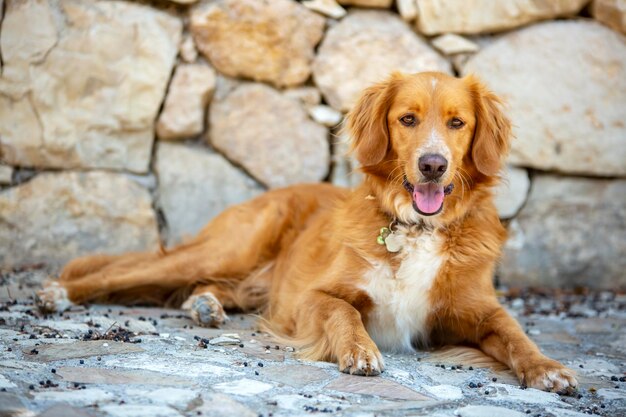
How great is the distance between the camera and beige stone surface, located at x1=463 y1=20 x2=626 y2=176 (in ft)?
18.8

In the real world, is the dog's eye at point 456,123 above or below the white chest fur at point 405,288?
above

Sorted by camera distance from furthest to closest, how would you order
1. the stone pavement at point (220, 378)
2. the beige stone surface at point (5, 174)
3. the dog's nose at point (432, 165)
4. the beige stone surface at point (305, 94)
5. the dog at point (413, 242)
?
the beige stone surface at point (305, 94) → the beige stone surface at point (5, 174) → the dog at point (413, 242) → the dog's nose at point (432, 165) → the stone pavement at point (220, 378)

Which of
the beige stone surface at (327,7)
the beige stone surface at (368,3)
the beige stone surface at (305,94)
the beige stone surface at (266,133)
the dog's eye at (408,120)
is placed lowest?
the beige stone surface at (266,133)

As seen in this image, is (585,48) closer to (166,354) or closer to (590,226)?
(590,226)

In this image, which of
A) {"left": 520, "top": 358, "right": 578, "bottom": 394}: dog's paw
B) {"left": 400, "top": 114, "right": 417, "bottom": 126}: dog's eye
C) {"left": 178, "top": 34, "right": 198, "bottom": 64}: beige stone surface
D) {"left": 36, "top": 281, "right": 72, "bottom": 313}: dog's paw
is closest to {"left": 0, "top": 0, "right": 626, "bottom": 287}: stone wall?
{"left": 178, "top": 34, "right": 198, "bottom": 64}: beige stone surface

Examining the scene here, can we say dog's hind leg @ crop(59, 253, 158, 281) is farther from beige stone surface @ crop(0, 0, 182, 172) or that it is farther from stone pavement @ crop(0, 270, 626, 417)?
beige stone surface @ crop(0, 0, 182, 172)

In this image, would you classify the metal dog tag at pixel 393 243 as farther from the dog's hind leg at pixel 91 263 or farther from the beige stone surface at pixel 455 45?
the beige stone surface at pixel 455 45

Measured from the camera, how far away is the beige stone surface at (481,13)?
5.72 meters

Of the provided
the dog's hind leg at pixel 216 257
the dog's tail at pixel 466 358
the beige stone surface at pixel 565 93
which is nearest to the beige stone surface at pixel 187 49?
the dog's hind leg at pixel 216 257

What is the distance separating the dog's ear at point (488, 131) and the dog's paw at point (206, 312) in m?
1.68

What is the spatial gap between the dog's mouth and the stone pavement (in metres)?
0.76

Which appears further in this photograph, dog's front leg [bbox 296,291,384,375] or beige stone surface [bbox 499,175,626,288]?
beige stone surface [bbox 499,175,626,288]

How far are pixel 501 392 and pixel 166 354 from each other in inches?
58.4

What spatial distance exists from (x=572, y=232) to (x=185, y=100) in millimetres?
3196
